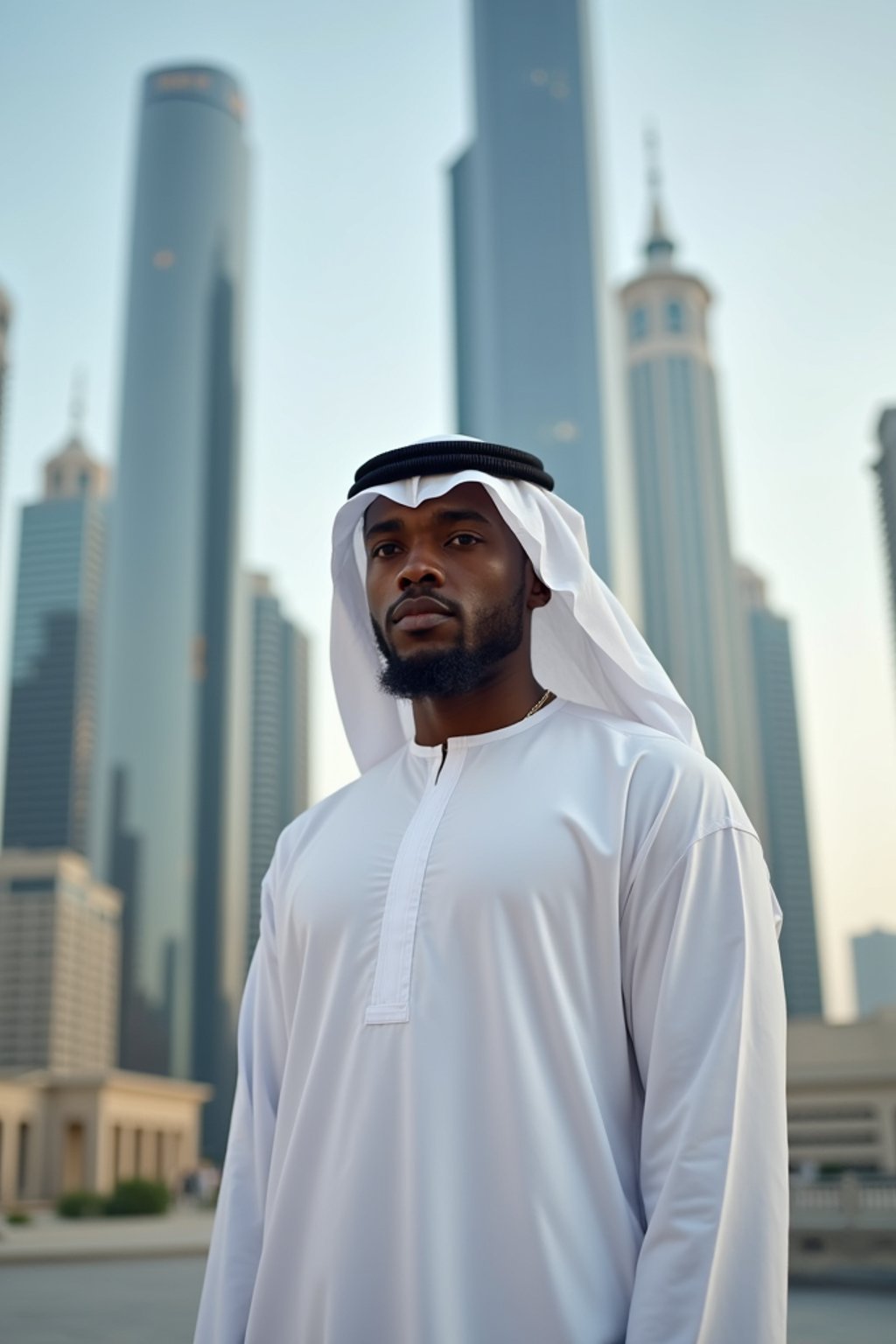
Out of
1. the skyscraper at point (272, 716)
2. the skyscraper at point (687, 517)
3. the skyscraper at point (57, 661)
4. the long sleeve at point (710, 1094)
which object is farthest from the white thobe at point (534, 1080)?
the skyscraper at point (57, 661)

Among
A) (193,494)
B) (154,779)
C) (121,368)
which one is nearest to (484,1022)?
(154,779)

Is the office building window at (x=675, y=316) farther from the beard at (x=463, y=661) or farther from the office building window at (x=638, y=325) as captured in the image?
the beard at (x=463, y=661)

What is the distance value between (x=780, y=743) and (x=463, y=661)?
121732 mm

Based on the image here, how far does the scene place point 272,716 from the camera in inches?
4660

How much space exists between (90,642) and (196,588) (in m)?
27.9

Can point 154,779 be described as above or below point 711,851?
Answer: above

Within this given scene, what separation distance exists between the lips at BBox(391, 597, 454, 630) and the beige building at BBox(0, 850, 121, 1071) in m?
93.1

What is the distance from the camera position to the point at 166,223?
106 m

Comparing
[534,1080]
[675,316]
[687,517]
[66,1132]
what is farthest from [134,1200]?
[675,316]

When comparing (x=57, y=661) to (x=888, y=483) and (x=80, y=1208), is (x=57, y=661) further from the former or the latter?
(x=80, y=1208)

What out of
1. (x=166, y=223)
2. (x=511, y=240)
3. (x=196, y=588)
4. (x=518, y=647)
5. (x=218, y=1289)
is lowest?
(x=218, y=1289)

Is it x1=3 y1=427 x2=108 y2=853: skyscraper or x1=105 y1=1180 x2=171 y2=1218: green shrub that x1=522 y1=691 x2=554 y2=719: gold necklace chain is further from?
x1=3 y1=427 x2=108 y2=853: skyscraper

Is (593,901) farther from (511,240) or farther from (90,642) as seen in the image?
(90,642)

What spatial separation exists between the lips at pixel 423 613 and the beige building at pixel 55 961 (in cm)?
9307
